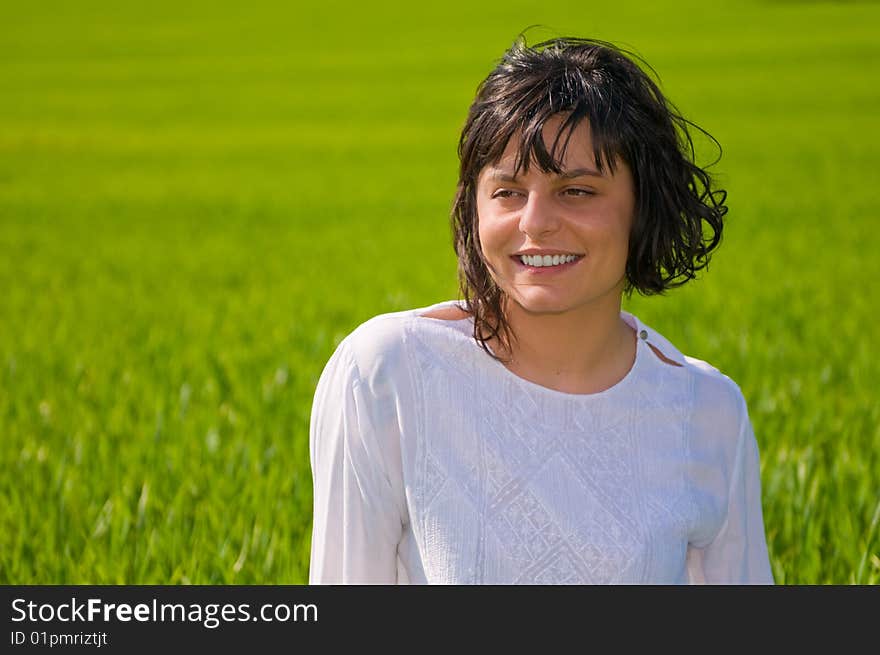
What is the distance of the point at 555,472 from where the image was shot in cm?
167

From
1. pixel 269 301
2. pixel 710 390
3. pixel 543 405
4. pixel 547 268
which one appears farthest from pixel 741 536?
pixel 269 301

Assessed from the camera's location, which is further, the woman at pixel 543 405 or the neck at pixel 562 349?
the neck at pixel 562 349

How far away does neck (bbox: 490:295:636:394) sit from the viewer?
69.9 inches

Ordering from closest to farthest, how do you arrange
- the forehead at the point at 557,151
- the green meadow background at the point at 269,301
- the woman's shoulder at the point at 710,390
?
1. the forehead at the point at 557,151
2. the woman's shoulder at the point at 710,390
3. the green meadow background at the point at 269,301

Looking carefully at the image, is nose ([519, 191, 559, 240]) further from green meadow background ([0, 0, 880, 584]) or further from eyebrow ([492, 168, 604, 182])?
green meadow background ([0, 0, 880, 584])

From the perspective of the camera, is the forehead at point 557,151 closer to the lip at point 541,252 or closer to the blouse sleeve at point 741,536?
the lip at point 541,252

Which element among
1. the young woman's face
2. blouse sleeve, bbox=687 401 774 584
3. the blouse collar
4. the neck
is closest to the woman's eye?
the young woman's face

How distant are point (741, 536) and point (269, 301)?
6.11 m

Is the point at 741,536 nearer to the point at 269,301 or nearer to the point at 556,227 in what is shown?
the point at 556,227

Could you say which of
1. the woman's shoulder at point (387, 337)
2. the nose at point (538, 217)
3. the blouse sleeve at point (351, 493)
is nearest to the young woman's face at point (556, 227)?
the nose at point (538, 217)

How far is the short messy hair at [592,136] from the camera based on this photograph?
5.38 feet

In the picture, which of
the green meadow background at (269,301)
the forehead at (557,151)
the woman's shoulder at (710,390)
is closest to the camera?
the forehead at (557,151)

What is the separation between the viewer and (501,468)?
167 centimetres

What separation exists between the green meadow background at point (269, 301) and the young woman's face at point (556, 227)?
1.40 feet
